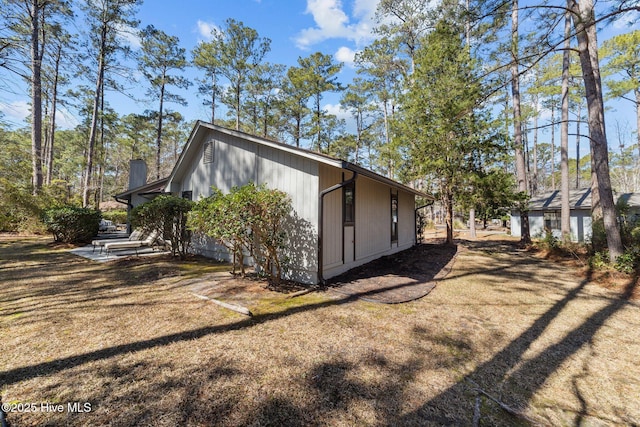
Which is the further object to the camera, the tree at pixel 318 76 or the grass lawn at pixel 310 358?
the tree at pixel 318 76

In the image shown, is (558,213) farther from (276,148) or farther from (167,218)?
(167,218)

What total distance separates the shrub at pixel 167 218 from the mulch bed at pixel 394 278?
5.19 metres

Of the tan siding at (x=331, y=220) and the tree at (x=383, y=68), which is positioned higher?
the tree at (x=383, y=68)

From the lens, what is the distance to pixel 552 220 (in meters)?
17.7

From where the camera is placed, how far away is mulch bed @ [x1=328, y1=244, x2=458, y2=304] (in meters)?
5.22

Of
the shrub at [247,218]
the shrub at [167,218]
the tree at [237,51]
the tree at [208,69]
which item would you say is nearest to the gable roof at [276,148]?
the shrub at [247,218]

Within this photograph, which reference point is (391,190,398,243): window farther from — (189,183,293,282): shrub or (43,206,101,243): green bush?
(43,206,101,243): green bush

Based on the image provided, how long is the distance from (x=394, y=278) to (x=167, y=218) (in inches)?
275

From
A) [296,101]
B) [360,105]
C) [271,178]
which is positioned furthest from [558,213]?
[271,178]

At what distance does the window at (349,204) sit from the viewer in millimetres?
6614

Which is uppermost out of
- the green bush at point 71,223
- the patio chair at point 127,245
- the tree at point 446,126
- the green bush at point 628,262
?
the tree at point 446,126

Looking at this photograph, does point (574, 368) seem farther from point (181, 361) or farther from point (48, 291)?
point (48, 291)

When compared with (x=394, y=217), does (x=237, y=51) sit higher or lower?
higher

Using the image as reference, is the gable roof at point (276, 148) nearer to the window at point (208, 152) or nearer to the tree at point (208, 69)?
the window at point (208, 152)
